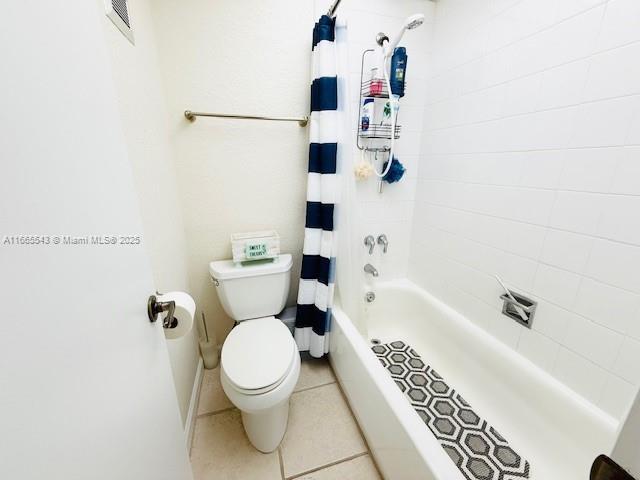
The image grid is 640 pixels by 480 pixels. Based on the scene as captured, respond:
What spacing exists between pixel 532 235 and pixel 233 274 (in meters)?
1.38

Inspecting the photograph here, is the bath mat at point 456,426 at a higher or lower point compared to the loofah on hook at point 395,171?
lower

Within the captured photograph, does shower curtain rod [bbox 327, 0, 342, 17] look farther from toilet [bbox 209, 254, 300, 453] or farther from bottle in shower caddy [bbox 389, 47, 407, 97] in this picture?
toilet [bbox 209, 254, 300, 453]

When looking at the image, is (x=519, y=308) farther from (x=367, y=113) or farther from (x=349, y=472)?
(x=367, y=113)

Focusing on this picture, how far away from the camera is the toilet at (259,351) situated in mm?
1016

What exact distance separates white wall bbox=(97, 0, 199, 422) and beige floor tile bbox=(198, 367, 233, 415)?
14 centimetres

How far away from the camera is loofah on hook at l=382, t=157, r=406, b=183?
159cm

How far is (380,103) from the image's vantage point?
1.48m

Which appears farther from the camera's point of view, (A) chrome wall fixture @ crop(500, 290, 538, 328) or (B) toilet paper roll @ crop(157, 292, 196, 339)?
(A) chrome wall fixture @ crop(500, 290, 538, 328)

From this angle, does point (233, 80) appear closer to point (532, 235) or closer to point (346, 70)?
point (346, 70)

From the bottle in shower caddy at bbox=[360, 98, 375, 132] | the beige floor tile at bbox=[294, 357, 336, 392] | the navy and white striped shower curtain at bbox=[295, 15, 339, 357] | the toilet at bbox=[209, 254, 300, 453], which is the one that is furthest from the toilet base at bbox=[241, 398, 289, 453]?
the bottle in shower caddy at bbox=[360, 98, 375, 132]

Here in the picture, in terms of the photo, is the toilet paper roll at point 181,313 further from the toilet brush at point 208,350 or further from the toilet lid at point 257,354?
the toilet brush at point 208,350

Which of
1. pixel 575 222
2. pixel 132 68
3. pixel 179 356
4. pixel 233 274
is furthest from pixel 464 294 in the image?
pixel 132 68

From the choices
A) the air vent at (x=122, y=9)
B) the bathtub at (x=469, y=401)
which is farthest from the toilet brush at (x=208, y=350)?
the air vent at (x=122, y=9)

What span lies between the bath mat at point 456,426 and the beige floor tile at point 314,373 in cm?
35
